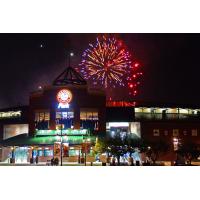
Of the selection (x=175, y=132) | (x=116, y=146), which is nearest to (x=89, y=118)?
(x=116, y=146)

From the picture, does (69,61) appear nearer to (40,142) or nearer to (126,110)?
(126,110)

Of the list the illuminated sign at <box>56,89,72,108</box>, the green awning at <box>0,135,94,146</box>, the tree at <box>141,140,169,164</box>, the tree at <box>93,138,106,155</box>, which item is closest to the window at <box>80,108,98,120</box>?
the illuminated sign at <box>56,89,72,108</box>

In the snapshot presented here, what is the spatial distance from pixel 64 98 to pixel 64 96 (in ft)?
0.91

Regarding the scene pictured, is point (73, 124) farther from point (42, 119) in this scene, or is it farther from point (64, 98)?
→ point (42, 119)

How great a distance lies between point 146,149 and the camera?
40.6m

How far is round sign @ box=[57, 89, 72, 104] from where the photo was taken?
45.7 meters

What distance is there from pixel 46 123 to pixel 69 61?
1103 centimetres

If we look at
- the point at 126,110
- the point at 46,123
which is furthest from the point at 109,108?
the point at 46,123

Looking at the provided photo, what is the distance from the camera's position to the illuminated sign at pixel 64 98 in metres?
45.7

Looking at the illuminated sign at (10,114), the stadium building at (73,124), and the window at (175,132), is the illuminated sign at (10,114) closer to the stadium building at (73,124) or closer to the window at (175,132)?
the stadium building at (73,124)

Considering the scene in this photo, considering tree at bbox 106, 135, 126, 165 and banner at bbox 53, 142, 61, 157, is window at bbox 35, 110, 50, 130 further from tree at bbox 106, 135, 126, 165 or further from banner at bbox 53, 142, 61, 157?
tree at bbox 106, 135, 126, 165

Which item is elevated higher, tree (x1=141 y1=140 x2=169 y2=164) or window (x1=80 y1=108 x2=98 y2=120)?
window (x1=80 y1=108 x2=98 y2=120)
